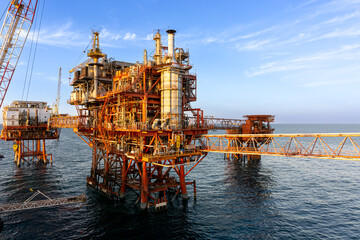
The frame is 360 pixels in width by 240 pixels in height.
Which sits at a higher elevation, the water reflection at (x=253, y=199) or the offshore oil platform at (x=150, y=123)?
the offshore oil platform at (x=150, y=123)

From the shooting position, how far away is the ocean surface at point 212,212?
1086 inches

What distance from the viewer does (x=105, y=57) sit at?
50.1m

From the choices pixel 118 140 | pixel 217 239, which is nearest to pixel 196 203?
pixel 217 239

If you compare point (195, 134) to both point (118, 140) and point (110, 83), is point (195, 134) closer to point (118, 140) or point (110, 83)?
point (118, 140)

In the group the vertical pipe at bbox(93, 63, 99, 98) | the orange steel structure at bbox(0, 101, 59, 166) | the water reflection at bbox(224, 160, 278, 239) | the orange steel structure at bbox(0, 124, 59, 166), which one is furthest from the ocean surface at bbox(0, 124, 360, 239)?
the vertical pipe at bbox(93, 63, 99, 98)

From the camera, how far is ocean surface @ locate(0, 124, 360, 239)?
27578 millimetres

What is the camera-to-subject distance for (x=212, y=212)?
33.3 meters

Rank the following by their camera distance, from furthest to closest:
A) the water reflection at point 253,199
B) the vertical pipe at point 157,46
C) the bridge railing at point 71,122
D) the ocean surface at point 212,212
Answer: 1. the bridge railing at point 71,122
2. the vertical pipe at point 157,46
3. the water reflection at point 253,199
4. the ocean surface at point 212,212

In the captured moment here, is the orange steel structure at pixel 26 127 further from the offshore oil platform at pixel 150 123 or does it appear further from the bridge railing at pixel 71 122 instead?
the offshore oil platform at pixel 150 123

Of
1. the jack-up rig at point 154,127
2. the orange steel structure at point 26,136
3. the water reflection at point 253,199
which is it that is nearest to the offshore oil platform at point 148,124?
the jack-up rig at point 154,127

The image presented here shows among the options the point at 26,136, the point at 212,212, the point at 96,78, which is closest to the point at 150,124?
the point at 212,212

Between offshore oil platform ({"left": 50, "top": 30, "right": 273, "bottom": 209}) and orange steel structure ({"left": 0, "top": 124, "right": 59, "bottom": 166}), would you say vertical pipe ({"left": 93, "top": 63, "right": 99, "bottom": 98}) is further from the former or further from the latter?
orange steel structure ({"left": 0, "top": 124, "right": 59, "bottom": 166})

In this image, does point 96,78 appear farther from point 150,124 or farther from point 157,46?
point 150,124

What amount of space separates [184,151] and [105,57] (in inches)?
1142
